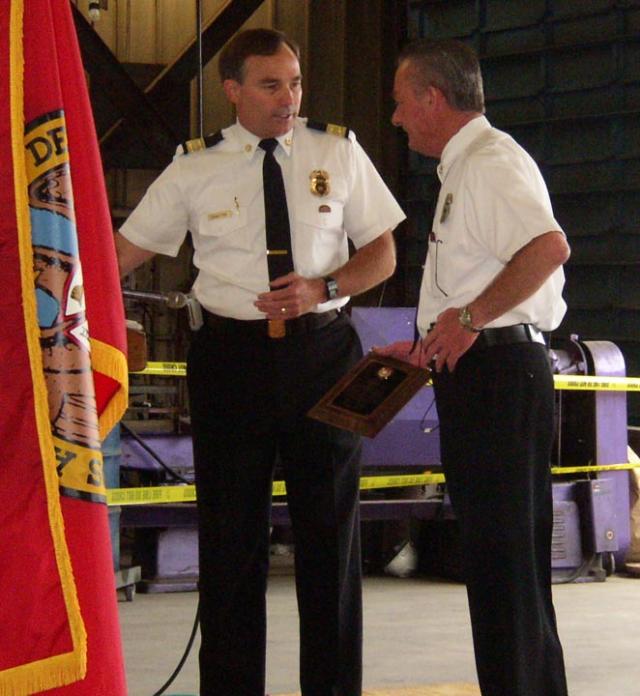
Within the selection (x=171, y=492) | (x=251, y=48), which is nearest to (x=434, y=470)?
(x=171, y=492)

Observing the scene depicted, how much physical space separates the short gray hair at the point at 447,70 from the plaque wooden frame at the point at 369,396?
63cm

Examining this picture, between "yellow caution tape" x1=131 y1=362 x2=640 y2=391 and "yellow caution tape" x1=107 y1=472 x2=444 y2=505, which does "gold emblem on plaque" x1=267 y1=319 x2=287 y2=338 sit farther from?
"yellow caution tape" x1=131 y1=362 x2=640 y2=391

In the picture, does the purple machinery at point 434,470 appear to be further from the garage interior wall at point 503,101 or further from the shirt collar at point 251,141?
the garage interior wall at point 503,101

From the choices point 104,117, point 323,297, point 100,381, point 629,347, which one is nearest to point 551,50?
point 629,347

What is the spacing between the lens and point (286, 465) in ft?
9.75

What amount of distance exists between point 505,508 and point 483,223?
2.06 ft

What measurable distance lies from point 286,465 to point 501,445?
0.59 m

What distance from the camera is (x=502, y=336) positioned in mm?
2672

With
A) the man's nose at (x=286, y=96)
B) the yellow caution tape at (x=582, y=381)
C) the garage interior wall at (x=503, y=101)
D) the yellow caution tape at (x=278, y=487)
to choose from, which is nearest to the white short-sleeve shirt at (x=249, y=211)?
the man's nose at (x=286, y=96)

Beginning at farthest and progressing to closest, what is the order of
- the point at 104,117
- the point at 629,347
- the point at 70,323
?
the point at 104,117
the point at 629,347
the point at 70,323

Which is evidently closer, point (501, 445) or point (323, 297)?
point (501, 445)

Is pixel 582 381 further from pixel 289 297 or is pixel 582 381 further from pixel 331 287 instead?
pixel 289 297

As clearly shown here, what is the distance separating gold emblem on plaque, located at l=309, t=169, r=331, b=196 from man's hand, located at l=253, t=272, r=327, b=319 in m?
0.27

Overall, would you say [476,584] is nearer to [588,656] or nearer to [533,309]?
[533,309]
